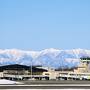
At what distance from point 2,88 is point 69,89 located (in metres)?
7.15

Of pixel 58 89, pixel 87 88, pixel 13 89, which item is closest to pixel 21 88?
pixel 13 89

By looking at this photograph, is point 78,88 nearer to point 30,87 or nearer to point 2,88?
point 30,87

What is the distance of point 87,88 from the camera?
40.2m

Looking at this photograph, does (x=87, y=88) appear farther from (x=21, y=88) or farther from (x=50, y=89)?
(x=21, y=88)

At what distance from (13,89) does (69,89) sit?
5.79 metres

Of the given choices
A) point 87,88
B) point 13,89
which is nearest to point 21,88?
point 13,89

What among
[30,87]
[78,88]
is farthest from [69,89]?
[30,87]

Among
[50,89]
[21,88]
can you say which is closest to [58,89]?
[50,89]

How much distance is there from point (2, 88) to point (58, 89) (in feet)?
19.8

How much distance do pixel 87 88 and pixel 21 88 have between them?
6.89 metres

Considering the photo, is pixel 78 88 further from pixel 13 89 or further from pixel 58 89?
pixel 13 89

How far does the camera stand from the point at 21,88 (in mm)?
40344

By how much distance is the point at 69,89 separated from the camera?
39812 mm

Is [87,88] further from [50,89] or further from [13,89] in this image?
[13,89]
